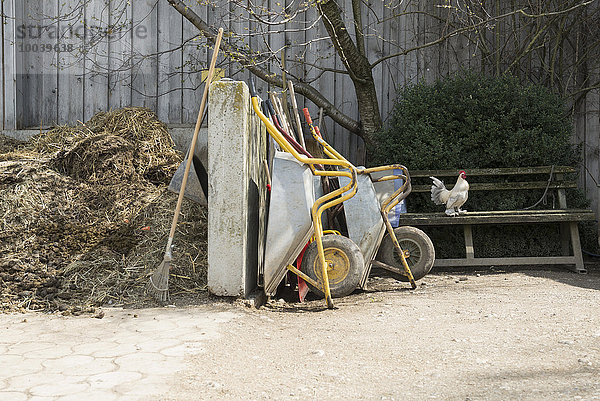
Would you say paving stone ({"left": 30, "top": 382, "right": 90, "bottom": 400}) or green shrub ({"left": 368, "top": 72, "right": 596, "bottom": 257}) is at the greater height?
green shrub ({"left": 368, "top": 72, "right": 596, "bottom": 257})

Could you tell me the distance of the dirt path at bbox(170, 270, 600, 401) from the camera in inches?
89.0

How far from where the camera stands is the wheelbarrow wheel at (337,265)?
3.88 m

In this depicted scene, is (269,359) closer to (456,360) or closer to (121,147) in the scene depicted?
(456,360)

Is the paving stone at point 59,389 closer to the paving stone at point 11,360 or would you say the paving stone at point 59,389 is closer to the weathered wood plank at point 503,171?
the paving stone at point 11,360

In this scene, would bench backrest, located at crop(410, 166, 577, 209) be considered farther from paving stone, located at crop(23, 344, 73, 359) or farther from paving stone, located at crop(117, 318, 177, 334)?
paving stone, located at crop(23, 344, 73, 359)

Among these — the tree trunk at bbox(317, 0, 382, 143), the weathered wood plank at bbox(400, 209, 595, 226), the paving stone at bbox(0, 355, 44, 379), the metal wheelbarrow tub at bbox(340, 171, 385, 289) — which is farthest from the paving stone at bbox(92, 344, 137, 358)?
the tree trunk at bbox(317, 0, 382, 143)

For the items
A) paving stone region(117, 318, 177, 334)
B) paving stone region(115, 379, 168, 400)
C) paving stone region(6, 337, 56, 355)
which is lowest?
paving stone region(115, 379, 168, 400)

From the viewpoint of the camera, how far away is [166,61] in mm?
6645

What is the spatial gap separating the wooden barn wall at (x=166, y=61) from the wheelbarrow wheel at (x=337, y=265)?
2620mm

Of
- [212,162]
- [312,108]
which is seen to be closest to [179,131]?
[312,108]

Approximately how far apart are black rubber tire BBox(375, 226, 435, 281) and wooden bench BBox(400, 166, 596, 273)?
0.66 m

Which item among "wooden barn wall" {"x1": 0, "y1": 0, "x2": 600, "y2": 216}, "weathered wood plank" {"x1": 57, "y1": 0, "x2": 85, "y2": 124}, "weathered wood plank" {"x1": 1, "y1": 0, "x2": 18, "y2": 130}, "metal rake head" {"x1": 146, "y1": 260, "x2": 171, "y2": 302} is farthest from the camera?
"weathered wood plank" {"x1": 57, "y1": 0, "x2": 85, "y2": 124}

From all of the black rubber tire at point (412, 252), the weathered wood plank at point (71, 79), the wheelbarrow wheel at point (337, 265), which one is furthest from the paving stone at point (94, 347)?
the weathered wood plank at point (71, 79)

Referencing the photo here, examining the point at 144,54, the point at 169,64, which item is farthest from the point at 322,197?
the point at 144,54
